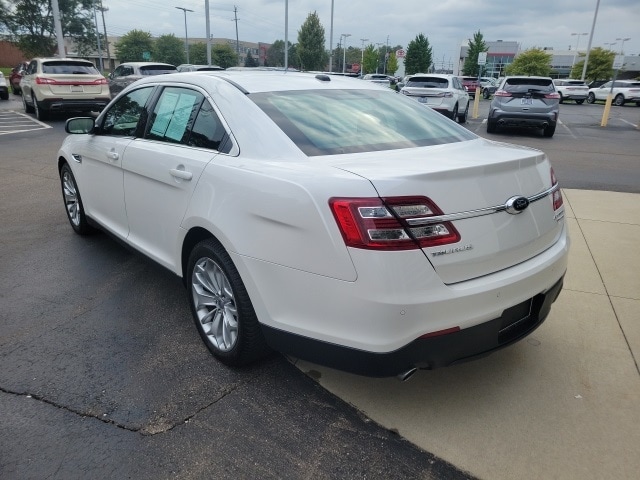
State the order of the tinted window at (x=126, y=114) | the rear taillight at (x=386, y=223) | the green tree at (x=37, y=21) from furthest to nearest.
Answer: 1. the green tree at (x=37, y=21)
2. the tinted window at (x=126, y=114)
3. the rear taillight at (x=386, y=223)

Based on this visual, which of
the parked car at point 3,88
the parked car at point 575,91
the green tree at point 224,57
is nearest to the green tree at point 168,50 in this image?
the green tree at point 224,57

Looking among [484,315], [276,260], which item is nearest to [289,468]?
[276,260]

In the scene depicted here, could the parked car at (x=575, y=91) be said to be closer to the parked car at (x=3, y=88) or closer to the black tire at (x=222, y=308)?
the parked car at (x=3, y=88)

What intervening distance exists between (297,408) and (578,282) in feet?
9.08

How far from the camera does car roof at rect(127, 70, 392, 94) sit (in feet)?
10.5

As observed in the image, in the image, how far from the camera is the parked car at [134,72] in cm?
1742

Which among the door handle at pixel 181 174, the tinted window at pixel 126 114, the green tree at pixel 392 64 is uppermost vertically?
the tinted window at pixel 126 114

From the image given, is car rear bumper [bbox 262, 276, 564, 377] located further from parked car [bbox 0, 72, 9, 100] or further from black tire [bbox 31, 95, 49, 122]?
parked car [bbox 0, 72, 9, 100]

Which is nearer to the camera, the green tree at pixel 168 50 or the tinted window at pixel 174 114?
the tinted window at pixel 174 114

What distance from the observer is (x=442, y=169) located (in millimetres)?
2293

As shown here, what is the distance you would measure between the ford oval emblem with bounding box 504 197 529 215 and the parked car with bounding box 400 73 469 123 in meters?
13.6

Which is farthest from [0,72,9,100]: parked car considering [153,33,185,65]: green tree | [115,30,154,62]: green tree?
[153,33,185,65]: green tree

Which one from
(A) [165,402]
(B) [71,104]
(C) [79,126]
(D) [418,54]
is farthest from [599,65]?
(A) [165,402]

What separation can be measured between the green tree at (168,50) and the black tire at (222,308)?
93.2 m
